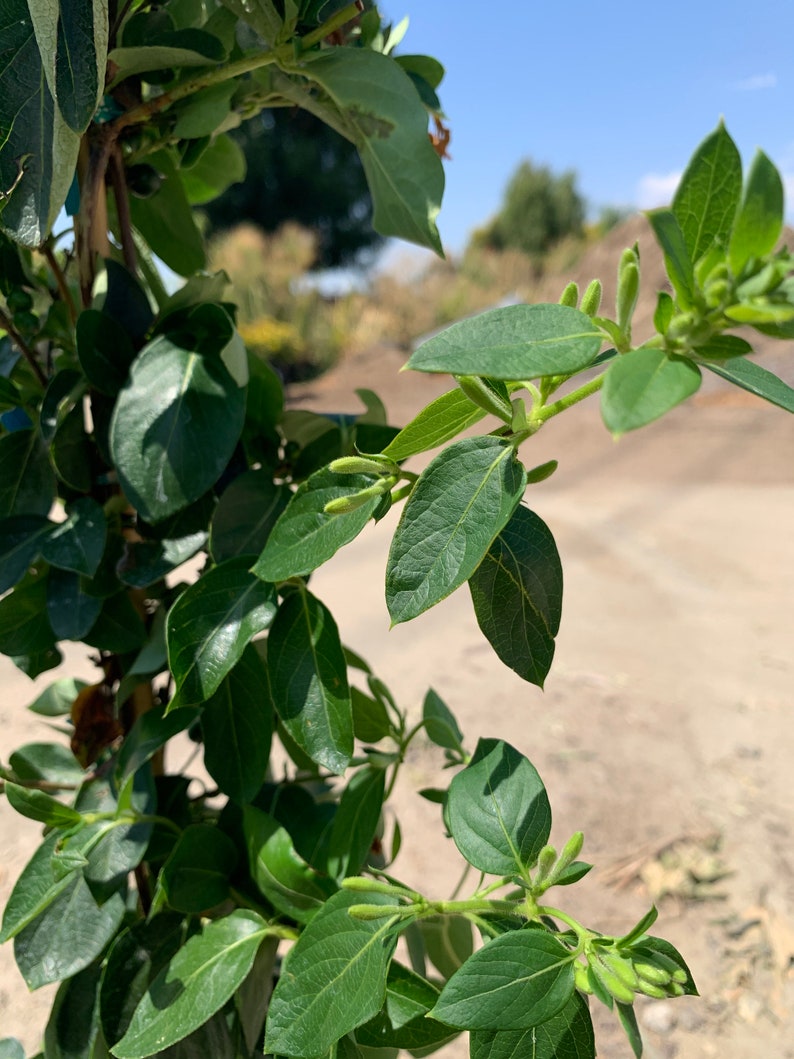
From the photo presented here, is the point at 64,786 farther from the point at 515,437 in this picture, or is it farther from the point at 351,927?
the point at 515,437

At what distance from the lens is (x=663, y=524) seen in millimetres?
2729

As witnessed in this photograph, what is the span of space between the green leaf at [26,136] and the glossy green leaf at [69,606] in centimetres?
19

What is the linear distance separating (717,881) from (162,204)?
3.71ft

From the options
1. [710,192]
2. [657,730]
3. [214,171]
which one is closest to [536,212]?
[657,730]

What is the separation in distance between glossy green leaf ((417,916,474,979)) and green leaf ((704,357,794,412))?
455 millimetres

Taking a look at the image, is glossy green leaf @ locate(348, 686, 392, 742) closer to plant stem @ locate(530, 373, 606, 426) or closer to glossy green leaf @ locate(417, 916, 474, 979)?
glossy green leaf @ locate(417, 916, 474, 979)

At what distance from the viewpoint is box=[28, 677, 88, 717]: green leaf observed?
0.64 m

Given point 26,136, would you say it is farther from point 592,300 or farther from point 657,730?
point 657,730

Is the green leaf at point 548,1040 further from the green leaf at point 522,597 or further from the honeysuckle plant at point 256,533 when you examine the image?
the green leaf at point 522,597

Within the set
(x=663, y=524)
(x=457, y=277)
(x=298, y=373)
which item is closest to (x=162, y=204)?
(x=663, y=524)

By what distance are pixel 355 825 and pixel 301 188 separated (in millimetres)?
9735

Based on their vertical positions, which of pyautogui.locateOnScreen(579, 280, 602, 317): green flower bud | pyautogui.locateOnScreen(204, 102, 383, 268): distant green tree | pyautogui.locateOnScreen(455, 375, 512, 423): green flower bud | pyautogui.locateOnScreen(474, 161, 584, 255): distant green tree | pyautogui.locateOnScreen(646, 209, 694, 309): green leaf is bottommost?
pyautogui.locateOnScreen(474, 161, 584, 255): distant green tree

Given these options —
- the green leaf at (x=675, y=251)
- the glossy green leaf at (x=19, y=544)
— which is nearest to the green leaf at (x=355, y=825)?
the glossy green leaf at (x=19, y=544)

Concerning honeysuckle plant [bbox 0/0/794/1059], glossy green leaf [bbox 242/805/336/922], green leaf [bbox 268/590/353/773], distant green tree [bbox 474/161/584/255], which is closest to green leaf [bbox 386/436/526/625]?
honeysuckle plant [bbox 0/0/794/1059]
